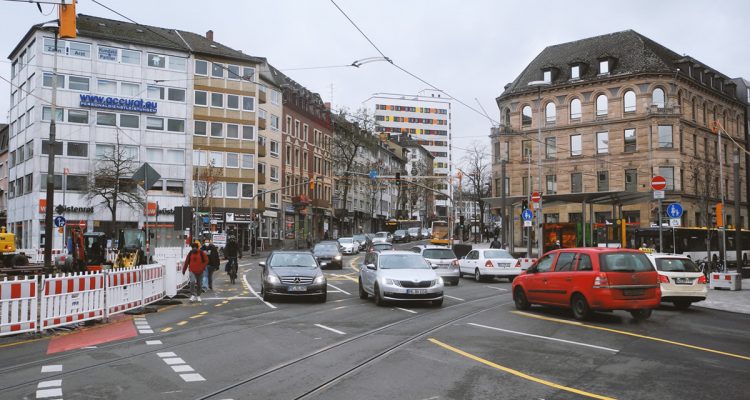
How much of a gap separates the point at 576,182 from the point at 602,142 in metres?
4.28

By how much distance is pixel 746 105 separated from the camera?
74875 millimetres

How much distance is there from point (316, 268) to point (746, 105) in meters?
69.5

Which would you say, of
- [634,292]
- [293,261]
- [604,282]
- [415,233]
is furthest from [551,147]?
[604,282]

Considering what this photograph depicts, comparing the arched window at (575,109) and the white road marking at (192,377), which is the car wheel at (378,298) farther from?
the arched window at (575,109)

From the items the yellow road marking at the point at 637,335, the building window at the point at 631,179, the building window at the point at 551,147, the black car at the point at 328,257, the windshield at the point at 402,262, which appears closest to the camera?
the yellow road marking at the point at 637,335

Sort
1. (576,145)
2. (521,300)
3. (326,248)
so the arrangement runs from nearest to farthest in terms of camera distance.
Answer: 1. (521,300)
2. (326,248)
3. (576,145)

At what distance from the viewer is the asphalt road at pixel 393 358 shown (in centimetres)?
808

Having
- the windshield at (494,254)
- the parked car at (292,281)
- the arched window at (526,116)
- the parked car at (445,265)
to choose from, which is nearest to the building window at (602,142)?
the arched window at (526,116)

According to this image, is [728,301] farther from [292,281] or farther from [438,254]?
[292,281]

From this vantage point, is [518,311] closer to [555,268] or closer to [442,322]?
[555,268]

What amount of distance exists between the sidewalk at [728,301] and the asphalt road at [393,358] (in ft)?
8.29

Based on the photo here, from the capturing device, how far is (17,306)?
1299 centimetres

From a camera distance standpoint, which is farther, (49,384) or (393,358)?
(393,358)

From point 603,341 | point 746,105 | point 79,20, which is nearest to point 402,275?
point 603,341
